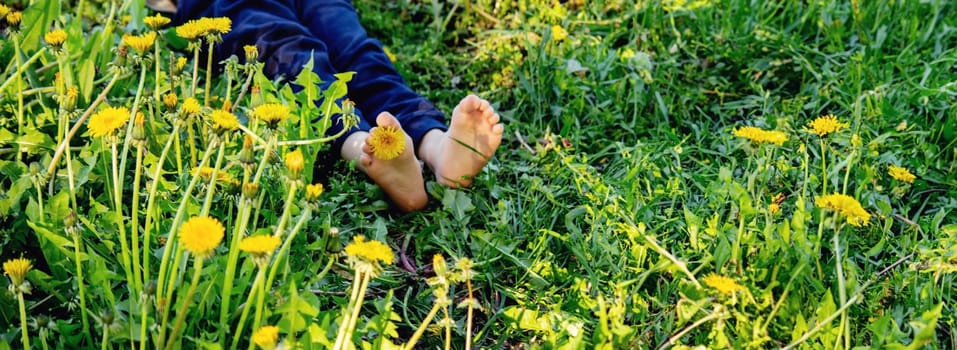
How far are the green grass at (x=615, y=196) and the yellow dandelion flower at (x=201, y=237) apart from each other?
0.44ft

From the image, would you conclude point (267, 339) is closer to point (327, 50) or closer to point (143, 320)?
point (143, 320)

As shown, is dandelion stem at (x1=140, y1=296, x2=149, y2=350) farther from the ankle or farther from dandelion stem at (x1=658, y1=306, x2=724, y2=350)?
the ankle

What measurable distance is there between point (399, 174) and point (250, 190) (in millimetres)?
556

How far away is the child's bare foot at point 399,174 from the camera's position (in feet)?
4.98

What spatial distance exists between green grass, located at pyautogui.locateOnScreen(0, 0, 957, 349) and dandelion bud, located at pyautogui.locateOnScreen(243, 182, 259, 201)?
0.07 m

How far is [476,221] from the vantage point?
5.29ft

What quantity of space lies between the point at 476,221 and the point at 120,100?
2.48 ft

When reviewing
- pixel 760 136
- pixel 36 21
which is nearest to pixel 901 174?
pixel 760 136

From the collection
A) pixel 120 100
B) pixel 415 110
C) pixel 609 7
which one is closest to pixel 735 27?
pixel 609 7

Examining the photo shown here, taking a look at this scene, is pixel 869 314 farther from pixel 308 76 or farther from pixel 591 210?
pixel 308 76

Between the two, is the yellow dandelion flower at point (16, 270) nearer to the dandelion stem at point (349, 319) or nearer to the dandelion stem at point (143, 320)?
the dandelion stem at point (143, 320)

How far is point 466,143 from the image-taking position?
1583mm

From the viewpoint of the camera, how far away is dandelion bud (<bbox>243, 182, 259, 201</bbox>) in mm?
1012

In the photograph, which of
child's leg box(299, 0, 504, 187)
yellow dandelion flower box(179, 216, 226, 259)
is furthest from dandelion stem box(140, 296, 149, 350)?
child's leg box(299, 0, 504, 187)
